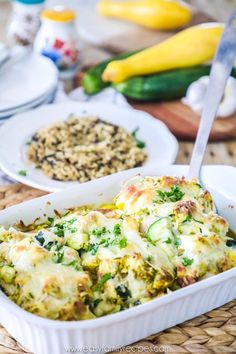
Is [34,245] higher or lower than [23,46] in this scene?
higher

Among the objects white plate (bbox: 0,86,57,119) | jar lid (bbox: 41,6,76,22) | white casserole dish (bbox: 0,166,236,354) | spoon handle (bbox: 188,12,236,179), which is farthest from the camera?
jar lid (bbox: 41,6,76,22)

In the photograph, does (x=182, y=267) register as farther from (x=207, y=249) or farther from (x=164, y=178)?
(x=164, y=178)

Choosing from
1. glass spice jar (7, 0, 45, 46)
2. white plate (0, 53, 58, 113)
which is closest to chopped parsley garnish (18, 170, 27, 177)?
white plate (0, 53, 58, 113)

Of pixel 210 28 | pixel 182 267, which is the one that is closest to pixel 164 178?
pixel 182 267

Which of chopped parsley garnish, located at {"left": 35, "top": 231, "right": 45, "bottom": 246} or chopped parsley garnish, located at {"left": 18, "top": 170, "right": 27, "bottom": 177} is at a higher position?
chopped parsley garnish, located at {"left": 35, "top": 231, "right": 45, "bottom": 246}

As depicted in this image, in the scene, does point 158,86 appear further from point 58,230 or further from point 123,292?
point 123,292

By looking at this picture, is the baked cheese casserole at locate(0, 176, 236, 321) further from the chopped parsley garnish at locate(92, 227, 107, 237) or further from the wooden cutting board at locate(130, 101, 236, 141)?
the wooden cutting board at locate(130, 101, 236, 141)

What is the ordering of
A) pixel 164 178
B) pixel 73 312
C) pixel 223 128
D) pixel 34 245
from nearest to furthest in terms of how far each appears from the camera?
1. pixel 73 312
2. pixel 34 245
3. pixel 164 178
4. pixel 223 128
